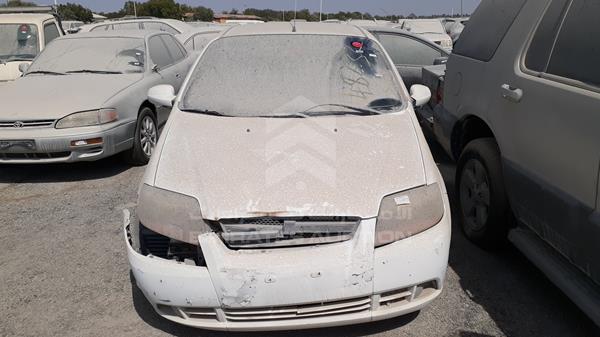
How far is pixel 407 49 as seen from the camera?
682 centimetres

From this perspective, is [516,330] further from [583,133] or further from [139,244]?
[139,244]

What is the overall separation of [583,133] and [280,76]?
73.0 inches

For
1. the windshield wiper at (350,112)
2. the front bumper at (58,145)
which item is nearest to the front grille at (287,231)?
the windshield wiper at (350,112)

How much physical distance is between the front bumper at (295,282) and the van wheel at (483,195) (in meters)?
1.01

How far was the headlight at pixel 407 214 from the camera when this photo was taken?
2.13m

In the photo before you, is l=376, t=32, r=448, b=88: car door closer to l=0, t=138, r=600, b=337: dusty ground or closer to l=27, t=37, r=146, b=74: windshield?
l=27, t=37, r=146, b=74: windshield

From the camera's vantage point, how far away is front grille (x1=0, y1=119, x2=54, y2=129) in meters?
4.46

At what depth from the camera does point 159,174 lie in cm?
243

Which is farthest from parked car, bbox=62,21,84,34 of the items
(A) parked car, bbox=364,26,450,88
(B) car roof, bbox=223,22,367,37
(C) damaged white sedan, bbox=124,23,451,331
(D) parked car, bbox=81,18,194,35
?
(C) damaged white sedan, bbox=124,23,451,331

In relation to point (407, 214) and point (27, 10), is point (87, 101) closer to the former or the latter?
point (407, 214)

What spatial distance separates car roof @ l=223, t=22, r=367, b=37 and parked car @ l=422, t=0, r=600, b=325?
0.95m

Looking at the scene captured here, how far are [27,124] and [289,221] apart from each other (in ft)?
12.0

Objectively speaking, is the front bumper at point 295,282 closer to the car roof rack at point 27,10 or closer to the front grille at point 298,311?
the front grille at point 298,311

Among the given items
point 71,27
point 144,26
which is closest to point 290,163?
point 144,26
